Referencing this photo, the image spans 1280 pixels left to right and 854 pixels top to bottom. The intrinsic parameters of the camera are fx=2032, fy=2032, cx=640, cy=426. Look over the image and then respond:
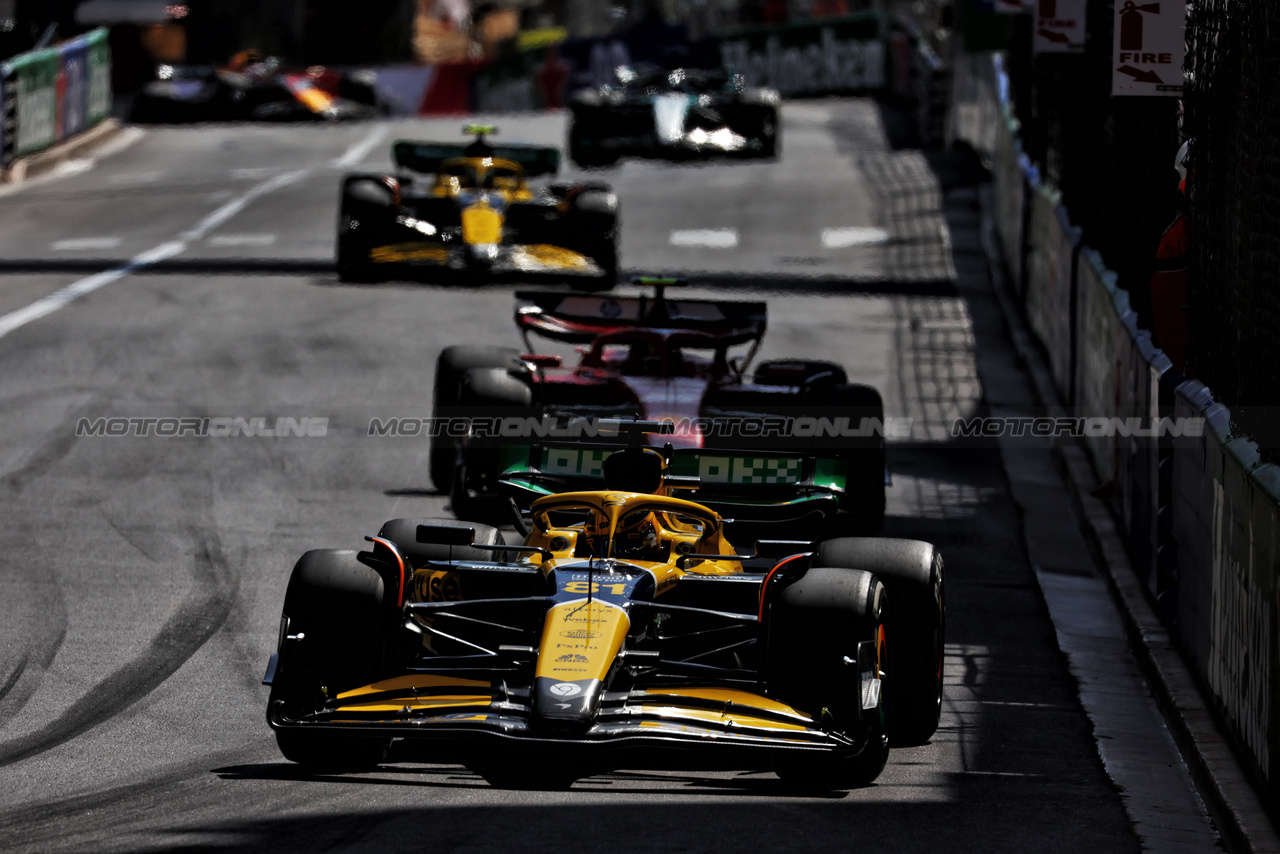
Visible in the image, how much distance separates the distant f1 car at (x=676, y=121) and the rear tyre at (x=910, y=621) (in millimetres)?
20763

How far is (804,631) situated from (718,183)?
75.4 feet

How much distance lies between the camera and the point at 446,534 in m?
7.86

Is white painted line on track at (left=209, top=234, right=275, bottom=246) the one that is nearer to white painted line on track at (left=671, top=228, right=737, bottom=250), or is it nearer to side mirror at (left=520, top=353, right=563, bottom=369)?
white painted line on track at (left=671, top=228, right=737, bottom=250)

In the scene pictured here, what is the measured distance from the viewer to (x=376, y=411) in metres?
15.6

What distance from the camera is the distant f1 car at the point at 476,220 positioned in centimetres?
1942

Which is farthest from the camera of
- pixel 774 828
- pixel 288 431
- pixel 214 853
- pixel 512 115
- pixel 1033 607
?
pixel 512 115

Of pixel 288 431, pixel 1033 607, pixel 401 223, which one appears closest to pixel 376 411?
pixel 288 431

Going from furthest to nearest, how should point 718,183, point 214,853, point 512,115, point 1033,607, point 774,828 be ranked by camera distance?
point 512,115
point 718,183
point 1033,607
point 774,828
point 214,853

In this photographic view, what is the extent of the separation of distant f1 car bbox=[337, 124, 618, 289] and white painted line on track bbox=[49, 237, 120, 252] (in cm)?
480

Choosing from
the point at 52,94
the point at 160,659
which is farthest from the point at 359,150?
the point at 160,659

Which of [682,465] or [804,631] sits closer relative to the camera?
[804,631]

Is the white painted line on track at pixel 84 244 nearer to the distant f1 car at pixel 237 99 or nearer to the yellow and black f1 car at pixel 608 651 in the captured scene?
the distant f1 car at pixel 237 99

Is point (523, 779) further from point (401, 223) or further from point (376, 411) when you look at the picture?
point (401, 223)

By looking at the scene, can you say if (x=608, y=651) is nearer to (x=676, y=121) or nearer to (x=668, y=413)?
(x=668, y=413)
